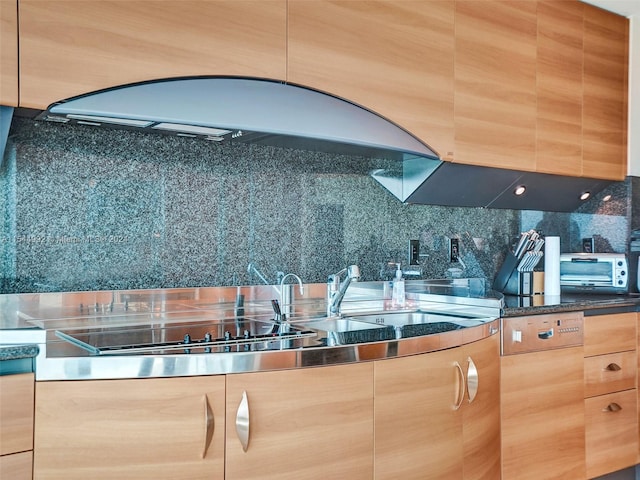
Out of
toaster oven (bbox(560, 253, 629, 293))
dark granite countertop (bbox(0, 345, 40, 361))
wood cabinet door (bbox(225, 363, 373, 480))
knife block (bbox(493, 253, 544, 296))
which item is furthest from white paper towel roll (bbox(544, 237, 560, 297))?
dark granite countertop (bbox(0, 345, 40, 361))

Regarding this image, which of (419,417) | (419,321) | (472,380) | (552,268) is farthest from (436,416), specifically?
(552,268)

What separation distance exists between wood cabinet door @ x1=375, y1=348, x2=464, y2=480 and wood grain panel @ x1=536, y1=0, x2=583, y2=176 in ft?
4.53

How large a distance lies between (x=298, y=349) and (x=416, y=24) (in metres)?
1.42

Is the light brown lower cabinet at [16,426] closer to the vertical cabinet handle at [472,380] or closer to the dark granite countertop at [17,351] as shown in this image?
the dark granite countertop at [17,351]

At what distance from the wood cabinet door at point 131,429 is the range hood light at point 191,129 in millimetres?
772

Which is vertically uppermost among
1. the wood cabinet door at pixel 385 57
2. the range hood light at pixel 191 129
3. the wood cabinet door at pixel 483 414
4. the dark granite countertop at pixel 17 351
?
the wood cabinet door at pixel 385 57

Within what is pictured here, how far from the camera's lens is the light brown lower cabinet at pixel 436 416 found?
1.70m

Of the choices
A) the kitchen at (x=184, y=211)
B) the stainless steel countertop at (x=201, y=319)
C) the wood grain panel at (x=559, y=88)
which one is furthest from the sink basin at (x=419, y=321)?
the wood grain panel at (x=559, y=88)

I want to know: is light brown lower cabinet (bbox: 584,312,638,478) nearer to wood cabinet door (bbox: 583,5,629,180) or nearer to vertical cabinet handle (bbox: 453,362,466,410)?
wood cabinet door (bbox: 583,5,629,180)

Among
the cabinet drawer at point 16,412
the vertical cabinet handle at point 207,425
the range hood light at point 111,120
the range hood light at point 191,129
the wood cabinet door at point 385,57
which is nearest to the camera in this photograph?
the cabinet drawer at point 16,412

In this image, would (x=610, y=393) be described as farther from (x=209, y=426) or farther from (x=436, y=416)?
(x=209, y=426)

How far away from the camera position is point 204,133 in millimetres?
1937

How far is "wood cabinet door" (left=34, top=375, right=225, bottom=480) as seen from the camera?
1.33 m

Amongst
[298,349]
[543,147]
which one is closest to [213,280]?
[298,349]
